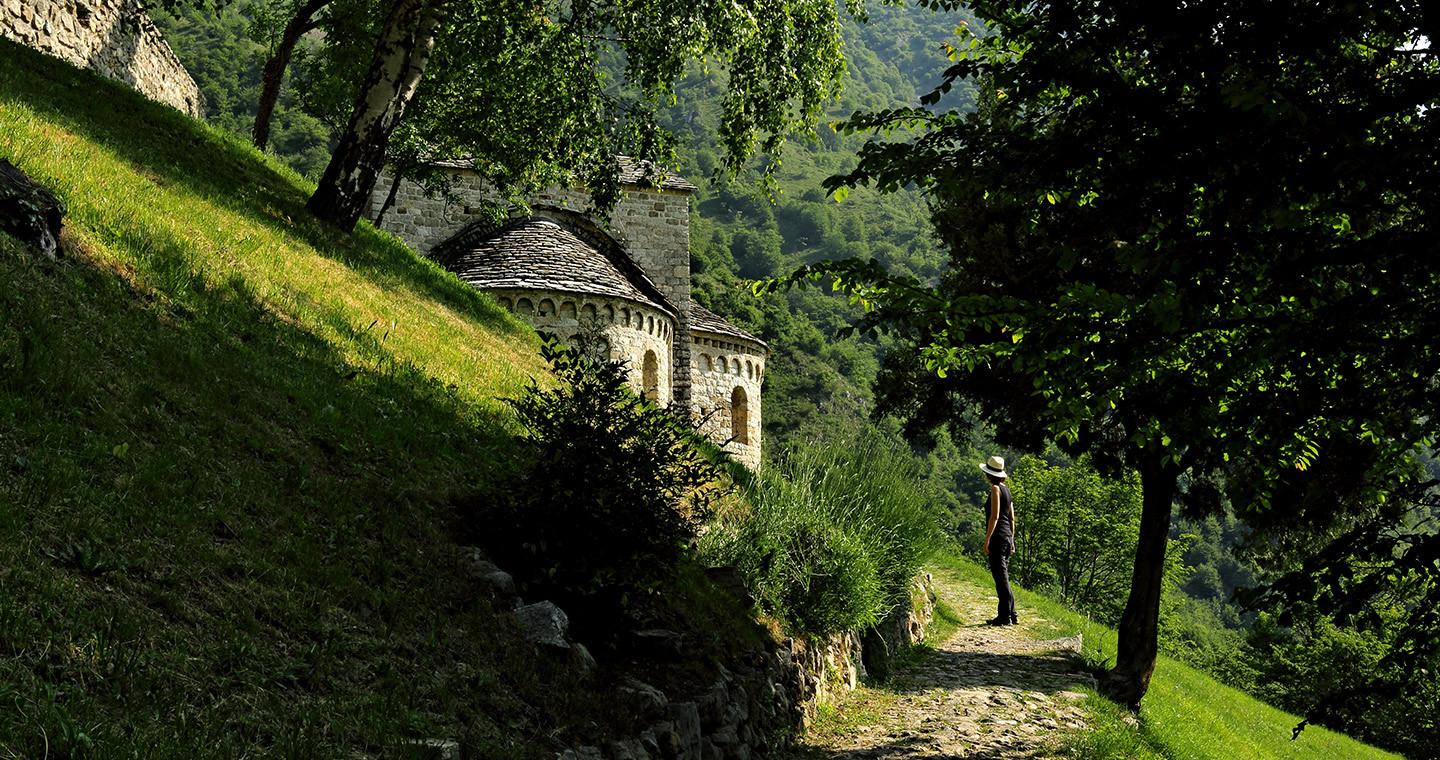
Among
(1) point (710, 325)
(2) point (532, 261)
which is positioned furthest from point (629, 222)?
(2) point (532, 261)

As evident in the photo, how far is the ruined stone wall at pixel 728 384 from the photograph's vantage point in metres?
22.8

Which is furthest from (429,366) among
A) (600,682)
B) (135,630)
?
(135,630)

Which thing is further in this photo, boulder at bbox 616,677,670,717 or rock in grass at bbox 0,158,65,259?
rock in grass at bbox 0,158,65,259

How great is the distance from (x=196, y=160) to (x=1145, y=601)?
438 inches

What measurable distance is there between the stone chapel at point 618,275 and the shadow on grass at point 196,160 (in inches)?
213

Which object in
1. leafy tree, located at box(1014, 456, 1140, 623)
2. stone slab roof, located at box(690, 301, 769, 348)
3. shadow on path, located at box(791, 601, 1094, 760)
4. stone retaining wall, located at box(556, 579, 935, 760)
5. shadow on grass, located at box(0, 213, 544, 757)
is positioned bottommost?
leafy tree, located at box(1014, 456, 1140, 623)

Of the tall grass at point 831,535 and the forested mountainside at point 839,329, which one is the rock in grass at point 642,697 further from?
the tall grass at point 831,535

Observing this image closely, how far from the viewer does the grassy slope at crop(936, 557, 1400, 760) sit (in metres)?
7.82

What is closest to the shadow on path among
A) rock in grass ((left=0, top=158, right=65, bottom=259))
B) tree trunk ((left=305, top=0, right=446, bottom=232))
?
rock in grass ((left=0, top=158, right=65, bottom=259))

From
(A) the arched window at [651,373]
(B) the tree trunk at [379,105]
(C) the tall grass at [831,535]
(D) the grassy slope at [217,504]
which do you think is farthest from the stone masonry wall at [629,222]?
(D) the grassy slope at [217,504]

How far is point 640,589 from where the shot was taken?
4.82m

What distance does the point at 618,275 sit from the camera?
19344 millimetres

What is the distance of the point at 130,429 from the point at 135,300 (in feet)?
5.89

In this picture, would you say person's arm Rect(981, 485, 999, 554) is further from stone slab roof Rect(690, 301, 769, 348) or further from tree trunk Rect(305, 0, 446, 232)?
stone slab roof Rect(690, 301, 769, 348)
